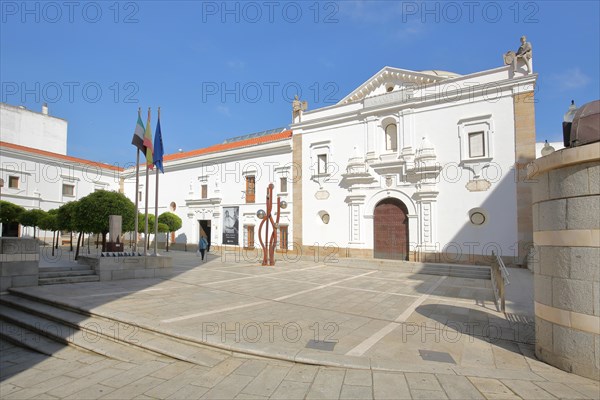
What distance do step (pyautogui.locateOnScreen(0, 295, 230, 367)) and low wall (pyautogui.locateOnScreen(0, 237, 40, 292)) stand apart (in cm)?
152

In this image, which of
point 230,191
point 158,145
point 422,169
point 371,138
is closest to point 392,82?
point 371,138

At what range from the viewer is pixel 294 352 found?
461 cm

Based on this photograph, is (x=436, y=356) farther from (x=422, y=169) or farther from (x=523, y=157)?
(x=422, y=169)

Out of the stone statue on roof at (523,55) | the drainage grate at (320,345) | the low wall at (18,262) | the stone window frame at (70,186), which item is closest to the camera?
the drainage grate at (320,345)

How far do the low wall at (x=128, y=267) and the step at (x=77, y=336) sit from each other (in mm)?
3303

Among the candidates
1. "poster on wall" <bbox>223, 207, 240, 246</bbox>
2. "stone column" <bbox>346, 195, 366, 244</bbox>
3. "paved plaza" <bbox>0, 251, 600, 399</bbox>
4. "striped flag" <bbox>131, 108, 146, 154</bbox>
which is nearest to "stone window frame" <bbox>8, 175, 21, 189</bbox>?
"poster on wall" <bbox>223, 207, 240, 246</bbox>

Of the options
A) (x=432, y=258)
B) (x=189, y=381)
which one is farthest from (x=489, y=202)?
(x=189, y=381)

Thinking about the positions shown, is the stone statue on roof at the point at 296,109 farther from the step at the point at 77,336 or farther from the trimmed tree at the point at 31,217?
the step at the point at 77,336

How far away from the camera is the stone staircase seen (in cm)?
959

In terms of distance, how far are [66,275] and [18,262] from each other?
1.36 meters

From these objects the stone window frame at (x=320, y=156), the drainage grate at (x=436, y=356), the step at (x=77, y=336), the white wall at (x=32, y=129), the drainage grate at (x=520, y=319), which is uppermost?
the white wall at (x=32, y=129)

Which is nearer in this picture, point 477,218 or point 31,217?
point 477,218

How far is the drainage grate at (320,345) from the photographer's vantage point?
487cm

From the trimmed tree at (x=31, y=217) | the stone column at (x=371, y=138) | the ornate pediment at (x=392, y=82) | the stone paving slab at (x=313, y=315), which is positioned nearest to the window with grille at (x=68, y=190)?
the trimmed tree at (x=31, y=217)
